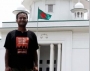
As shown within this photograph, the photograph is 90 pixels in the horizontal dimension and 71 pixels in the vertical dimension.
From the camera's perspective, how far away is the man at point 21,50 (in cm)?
449

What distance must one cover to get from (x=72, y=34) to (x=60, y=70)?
308cm

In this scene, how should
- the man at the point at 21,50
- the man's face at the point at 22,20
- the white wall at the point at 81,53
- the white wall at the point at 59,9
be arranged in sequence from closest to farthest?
the man at the point at 21,50, the man's face at the point at 22,20, the white wall at the point at 81,53, the white wall at the point at 59,9

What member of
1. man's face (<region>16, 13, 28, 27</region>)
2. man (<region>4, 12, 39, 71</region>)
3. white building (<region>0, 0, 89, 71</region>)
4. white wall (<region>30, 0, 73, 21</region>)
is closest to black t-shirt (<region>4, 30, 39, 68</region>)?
man (<region>4, 12, 39, 71</region>)

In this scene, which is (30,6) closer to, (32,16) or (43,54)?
(32,16)

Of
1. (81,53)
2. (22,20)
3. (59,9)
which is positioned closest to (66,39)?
(81,53)

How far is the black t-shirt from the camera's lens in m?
4.50

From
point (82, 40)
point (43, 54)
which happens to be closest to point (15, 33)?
point (82, 40)

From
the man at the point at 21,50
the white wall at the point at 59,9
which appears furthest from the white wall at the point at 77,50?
the man at the point at 21,50

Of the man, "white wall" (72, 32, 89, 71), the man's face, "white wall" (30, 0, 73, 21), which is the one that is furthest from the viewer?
"white wall" (30, 0, 73, 21)

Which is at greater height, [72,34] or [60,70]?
[72,34]

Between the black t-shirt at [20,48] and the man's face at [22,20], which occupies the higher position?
the man's face at [22,20]

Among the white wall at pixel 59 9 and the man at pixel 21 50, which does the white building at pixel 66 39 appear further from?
the man at pixel 21 50

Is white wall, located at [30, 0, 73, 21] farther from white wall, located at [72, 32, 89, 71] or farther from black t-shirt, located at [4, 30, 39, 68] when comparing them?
black t-shirt, located at [4, 30, 39, 68]

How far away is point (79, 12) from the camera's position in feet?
95.8
